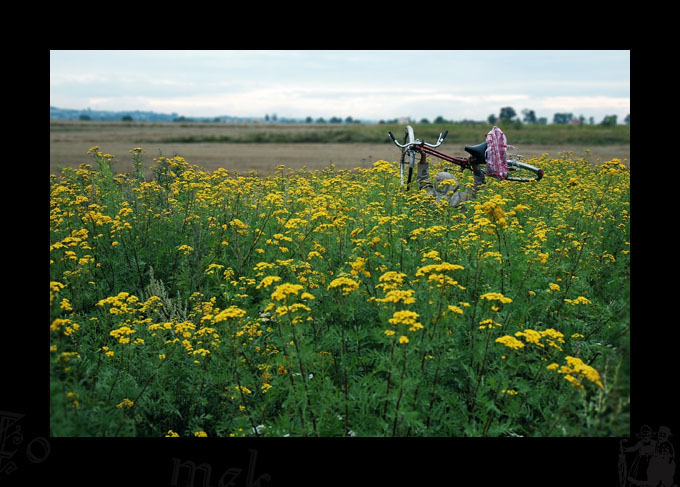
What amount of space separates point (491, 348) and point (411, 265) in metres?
1.54

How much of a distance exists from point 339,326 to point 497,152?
458 centimetres

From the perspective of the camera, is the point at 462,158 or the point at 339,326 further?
the point at 462,158

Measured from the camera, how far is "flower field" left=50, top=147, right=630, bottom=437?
9.96ft

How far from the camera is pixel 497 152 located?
7391 mm

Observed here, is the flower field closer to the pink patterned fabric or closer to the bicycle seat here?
the pink patterned fabric

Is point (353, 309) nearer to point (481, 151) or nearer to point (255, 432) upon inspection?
point (255, 432)

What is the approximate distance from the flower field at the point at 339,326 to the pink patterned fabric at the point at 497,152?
1058 millimetres
